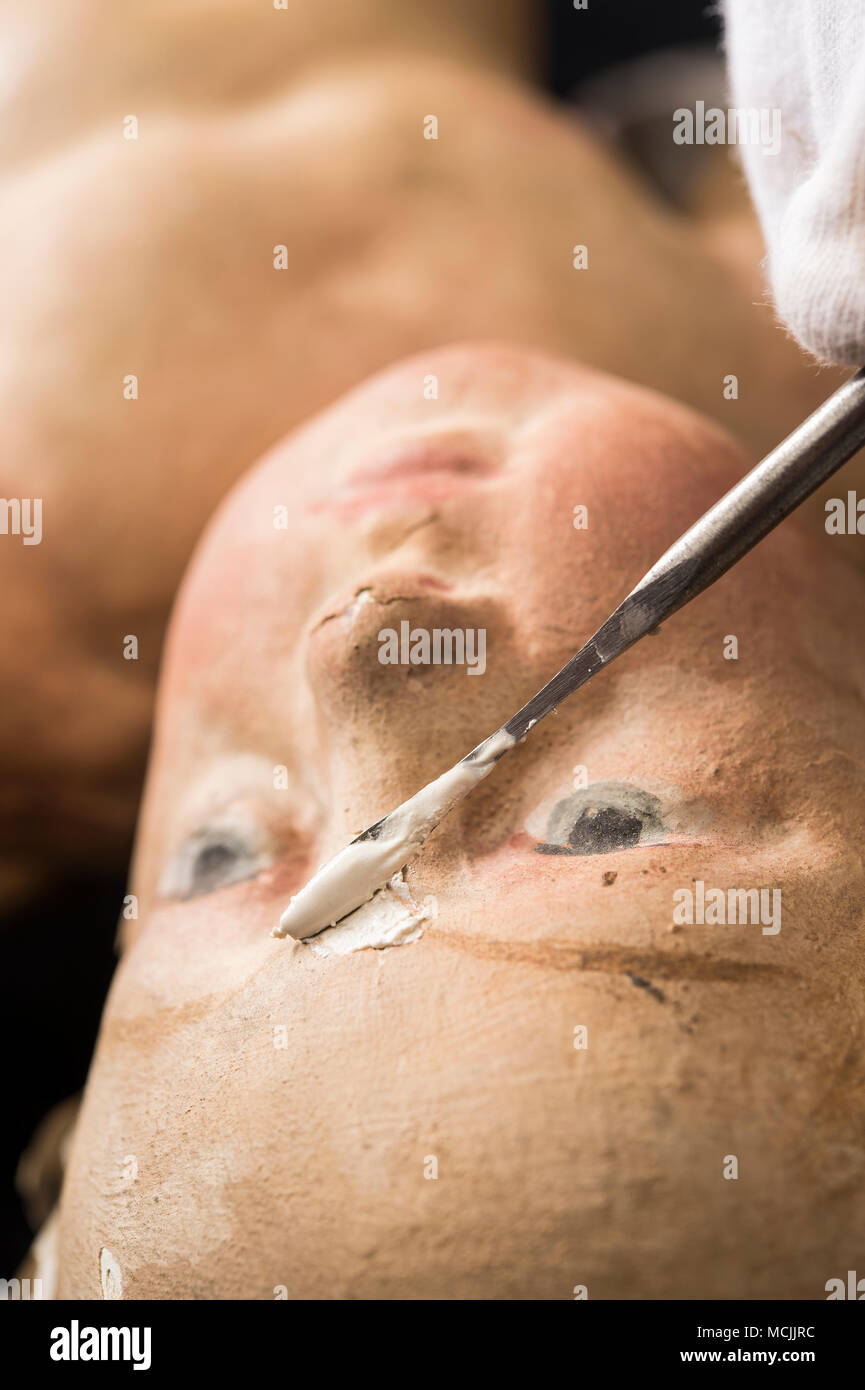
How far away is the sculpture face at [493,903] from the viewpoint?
494 millimetres

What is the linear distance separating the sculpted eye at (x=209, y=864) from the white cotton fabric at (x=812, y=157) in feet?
1.30

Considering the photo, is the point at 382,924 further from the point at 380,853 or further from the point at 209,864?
the point at 209,864

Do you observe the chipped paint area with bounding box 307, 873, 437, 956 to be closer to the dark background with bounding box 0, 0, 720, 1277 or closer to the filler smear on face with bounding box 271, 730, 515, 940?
the filler smear on face with bounding box 271, 730, 515, 940

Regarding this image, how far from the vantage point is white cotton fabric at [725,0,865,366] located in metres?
0.56

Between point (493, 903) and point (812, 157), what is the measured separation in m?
0.48

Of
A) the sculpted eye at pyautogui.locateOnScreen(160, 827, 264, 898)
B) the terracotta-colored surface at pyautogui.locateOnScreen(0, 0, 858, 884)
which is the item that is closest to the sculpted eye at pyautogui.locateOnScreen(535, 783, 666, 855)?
the sculpted eye at pyautogui.locateOnScreen(160, 827, 264, 898)

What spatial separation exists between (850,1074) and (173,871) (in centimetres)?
40

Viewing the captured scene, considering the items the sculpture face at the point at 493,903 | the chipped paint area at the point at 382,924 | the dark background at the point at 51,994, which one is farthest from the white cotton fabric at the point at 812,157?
the dark background at the point at 51,994

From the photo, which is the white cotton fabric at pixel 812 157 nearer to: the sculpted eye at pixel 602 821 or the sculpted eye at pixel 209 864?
the sculpted eye at pixel 602 821

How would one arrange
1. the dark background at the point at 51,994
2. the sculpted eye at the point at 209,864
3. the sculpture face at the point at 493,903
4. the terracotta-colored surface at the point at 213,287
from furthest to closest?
1. the dark background at the point at 51,994
2. the terracotta-colored surface at the point at 213,287
3. the sculpted eye at the point at 209,864
4. the sculpture face at the point at 493,903

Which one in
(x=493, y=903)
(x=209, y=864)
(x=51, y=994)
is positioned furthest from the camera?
(x=51, y=994)

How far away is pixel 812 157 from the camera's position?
29.0 inches

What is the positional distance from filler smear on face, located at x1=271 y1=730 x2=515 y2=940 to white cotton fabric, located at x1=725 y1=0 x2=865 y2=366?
24cm


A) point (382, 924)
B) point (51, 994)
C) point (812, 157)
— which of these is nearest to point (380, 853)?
point (382, 924)
